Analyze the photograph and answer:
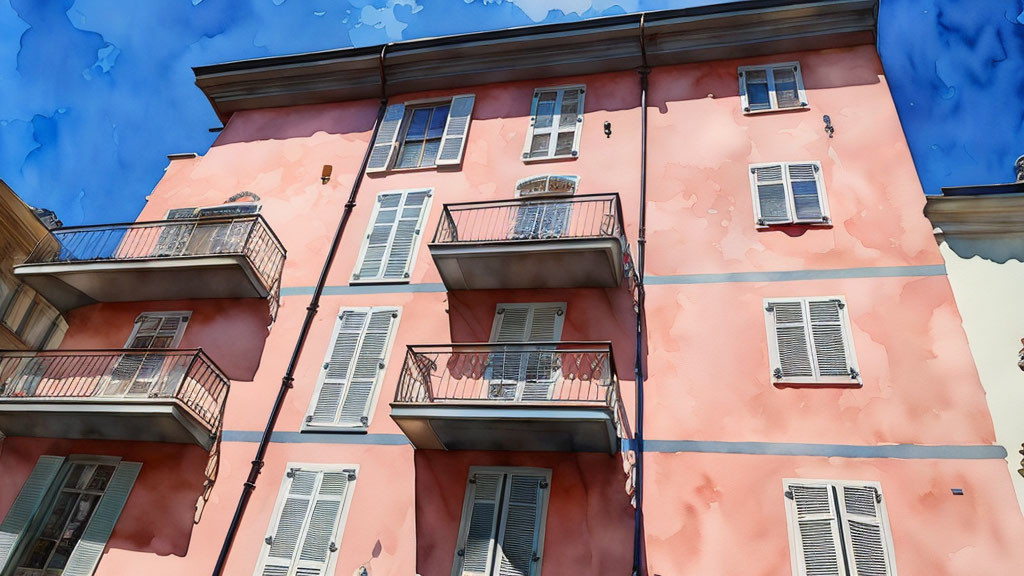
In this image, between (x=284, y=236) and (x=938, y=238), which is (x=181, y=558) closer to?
(x=284, y=236)

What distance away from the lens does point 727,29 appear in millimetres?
16062

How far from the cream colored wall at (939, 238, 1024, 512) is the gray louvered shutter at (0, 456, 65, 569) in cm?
1467

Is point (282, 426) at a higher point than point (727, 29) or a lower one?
lower

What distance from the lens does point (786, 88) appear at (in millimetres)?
15430

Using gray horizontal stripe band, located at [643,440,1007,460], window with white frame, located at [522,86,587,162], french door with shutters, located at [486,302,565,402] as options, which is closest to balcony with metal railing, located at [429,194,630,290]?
french door with shutters, located at [486,302,565,402]

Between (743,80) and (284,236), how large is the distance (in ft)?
32.9

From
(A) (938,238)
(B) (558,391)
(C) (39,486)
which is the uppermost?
(A) (938,238)

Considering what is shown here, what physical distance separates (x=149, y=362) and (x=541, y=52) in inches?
405

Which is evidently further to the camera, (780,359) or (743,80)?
(743,80)

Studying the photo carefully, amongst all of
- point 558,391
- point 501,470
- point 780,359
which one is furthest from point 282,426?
point 780,359

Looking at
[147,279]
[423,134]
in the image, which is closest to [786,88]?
[423,134]

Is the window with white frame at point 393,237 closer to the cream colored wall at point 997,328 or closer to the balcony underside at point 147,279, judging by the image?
the balcony underside at point 147,279

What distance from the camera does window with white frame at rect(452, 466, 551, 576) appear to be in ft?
35.0

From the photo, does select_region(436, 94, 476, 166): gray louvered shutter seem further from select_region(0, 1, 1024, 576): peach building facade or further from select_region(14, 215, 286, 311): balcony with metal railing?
select_region(14, 215, 286, 311): balcony with metal railing
